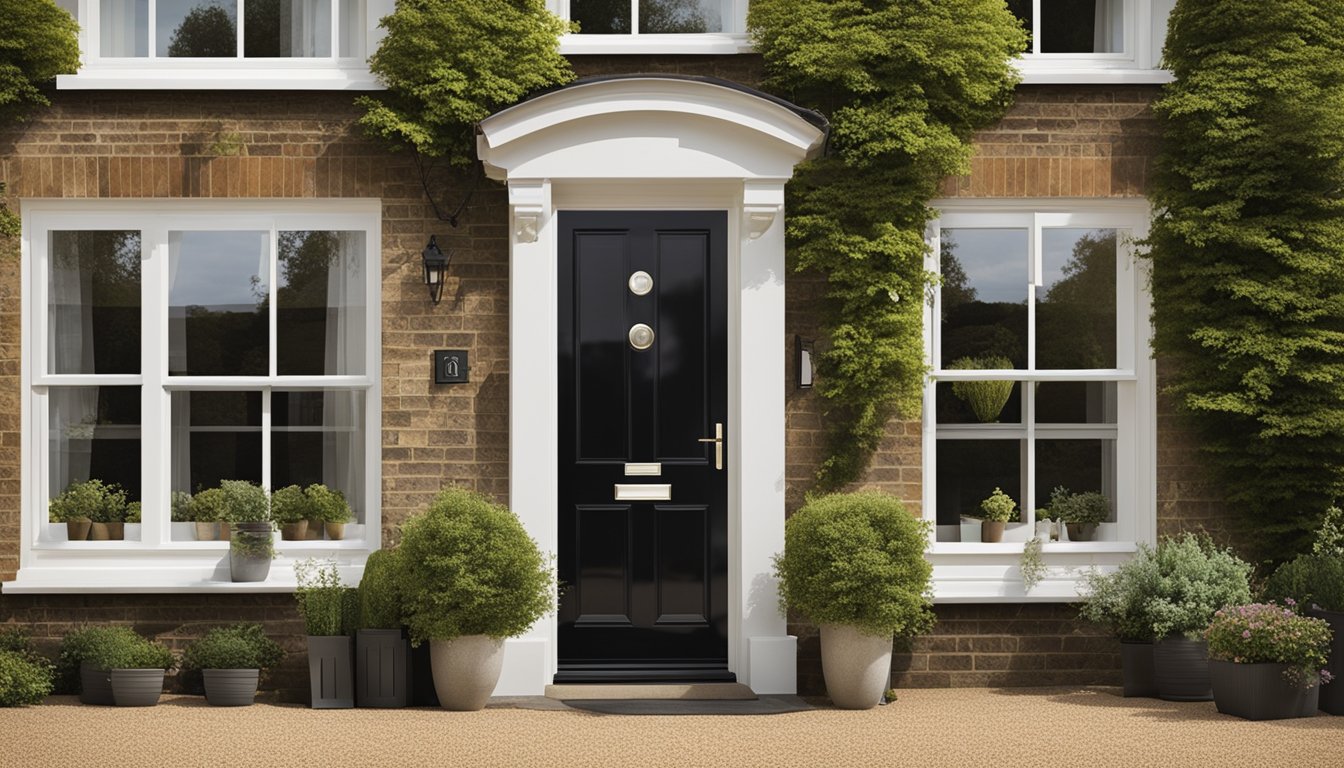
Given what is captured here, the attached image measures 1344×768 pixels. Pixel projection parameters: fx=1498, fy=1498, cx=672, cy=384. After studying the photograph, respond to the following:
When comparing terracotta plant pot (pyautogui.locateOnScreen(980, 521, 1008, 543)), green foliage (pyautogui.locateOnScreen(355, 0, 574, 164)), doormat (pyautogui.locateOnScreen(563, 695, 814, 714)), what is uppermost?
green foliage (pyautogui.locateOnScreen(355, 0, 574, 164))

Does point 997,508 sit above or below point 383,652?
above

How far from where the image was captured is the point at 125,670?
28.6 ft

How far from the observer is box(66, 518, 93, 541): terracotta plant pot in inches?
374

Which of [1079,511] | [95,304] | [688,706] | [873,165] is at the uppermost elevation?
[873,165]

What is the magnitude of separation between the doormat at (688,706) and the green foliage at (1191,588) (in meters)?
2.19

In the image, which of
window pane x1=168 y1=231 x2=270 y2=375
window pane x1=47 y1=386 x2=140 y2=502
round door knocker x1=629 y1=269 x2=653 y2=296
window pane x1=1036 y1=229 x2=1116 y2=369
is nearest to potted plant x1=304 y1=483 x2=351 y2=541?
window pane x1=168 y1=231 x2=270 y2=375

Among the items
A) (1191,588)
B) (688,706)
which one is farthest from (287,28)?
(1191,588)

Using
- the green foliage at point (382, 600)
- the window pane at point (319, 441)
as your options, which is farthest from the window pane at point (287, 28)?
the green foliage at point (382, 600)

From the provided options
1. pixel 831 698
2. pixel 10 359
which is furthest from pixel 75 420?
pixel 831 698

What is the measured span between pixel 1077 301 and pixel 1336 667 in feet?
8.96

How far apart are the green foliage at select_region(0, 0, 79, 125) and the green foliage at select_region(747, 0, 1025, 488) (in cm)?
429

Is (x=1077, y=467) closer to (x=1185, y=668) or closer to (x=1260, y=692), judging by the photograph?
(x=1185, y=668)

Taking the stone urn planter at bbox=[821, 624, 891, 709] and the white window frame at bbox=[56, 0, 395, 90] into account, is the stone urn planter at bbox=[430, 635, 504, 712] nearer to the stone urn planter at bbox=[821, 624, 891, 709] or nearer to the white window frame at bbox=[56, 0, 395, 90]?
the stone urn planter at bbox=[821, 624, 891, 709]

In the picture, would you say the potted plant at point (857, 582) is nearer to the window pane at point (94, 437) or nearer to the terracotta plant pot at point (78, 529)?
the window pane at point (94, 437)
